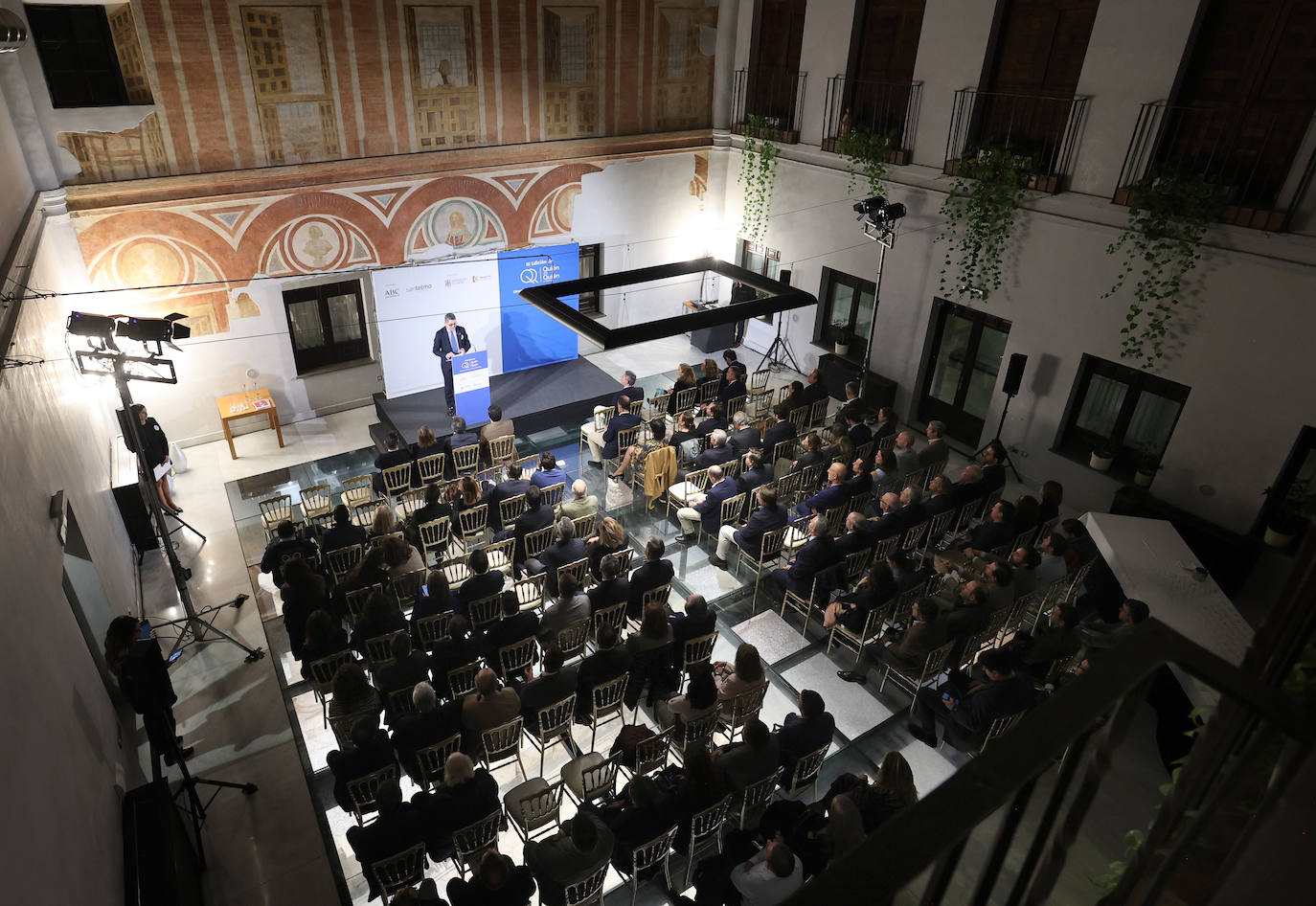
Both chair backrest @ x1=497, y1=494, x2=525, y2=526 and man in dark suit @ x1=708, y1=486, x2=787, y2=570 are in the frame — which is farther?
chair backrest @ x1=497, y1=494, x2=525, y2=526

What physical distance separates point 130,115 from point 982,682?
10298 mm

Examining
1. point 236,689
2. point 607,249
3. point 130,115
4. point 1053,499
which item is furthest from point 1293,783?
point 607,249

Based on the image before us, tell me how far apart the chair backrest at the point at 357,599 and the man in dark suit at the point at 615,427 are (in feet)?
12.0

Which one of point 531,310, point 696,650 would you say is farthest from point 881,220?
point 696,650

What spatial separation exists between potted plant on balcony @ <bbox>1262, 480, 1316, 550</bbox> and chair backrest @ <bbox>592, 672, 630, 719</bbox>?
6550 millimetres

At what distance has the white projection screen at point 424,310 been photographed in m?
11.1

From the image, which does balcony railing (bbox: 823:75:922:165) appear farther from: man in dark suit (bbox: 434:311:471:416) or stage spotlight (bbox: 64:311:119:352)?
stage spotlight (bbox: 64:311:119:352)

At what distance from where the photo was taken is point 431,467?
9.04 metres

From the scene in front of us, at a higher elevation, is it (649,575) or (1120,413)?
(1120,413)

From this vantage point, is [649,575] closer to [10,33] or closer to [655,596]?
[655,596]

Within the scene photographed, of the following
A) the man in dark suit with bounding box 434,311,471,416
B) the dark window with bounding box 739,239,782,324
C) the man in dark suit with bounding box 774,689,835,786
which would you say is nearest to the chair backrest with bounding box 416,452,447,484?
the man in dark suit with bounding box 434,311,471,416

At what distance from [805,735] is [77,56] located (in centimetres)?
1003

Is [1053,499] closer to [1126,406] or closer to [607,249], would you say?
[1126,406]

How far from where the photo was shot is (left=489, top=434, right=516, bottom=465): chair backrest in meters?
9.37
